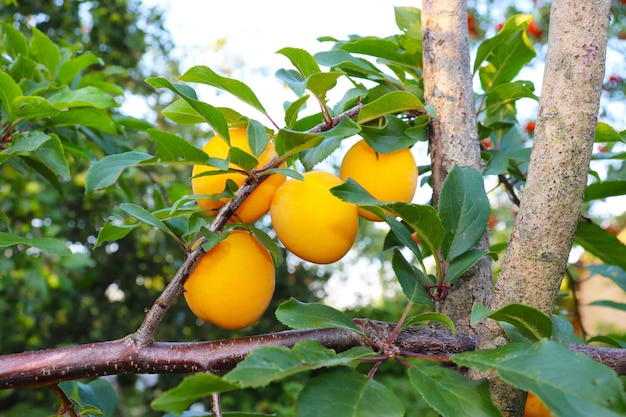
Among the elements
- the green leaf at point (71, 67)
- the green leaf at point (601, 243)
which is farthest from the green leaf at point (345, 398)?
the green leaf at point (71, 67)

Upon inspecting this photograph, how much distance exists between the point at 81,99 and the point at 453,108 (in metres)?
0.42

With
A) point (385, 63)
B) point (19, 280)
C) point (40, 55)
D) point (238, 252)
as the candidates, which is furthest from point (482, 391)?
point (19, 280)

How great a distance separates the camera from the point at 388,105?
500 millimetres

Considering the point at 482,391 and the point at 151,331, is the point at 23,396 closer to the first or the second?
the point at 151,331

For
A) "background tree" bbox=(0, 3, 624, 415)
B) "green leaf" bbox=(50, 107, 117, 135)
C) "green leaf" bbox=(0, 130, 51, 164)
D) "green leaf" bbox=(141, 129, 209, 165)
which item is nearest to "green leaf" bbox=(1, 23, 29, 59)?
"background tree" bbox=(0, 3, 624, 415)

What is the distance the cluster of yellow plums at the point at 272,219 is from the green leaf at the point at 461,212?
63mm

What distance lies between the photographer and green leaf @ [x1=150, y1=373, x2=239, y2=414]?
12.2 inches

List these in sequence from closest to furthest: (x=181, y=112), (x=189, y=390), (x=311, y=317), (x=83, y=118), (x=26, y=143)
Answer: (x=189, y=390) → (x=311, y=317) → (x=181, y=112) → (x=26, y=143) → (x=83, y=118)

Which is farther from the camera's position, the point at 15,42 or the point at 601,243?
the point at 15,42

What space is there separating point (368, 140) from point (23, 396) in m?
2.73

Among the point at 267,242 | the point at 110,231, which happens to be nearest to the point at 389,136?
the point at 267,242

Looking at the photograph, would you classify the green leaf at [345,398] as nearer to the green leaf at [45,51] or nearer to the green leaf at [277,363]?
the green leaf at [277,363]

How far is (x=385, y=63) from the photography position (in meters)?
0.60

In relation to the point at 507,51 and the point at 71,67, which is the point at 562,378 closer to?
the point at 507,51
